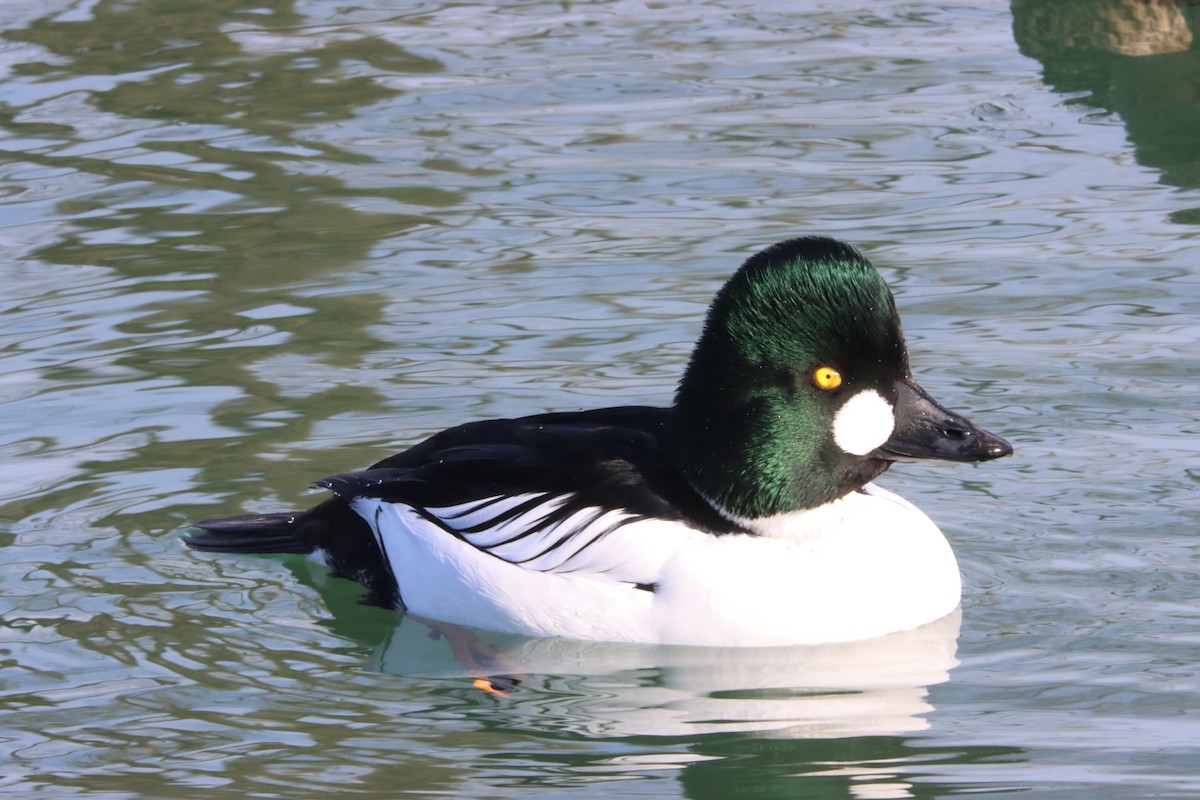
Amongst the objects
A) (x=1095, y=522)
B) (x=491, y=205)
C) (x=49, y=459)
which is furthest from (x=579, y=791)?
(x=491, y=205)

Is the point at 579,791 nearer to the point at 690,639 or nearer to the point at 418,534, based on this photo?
the point at 690,639

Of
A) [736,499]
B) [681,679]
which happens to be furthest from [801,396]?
[681,679]

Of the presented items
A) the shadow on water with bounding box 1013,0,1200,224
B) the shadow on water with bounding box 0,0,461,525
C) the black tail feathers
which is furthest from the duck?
the shadow on water with bounding box 1013,0,1200,224

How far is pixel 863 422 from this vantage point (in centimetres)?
553

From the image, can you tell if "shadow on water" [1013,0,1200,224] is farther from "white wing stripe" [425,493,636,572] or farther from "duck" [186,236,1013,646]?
"white wing stripe" [425,493,636,572]

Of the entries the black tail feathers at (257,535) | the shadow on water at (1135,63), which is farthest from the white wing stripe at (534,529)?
the shadow on water at (1135,63)

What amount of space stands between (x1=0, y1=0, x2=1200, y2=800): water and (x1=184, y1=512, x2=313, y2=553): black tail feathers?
94 mm

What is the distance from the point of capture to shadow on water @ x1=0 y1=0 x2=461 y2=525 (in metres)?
7.73

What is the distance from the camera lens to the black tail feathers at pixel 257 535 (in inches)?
250

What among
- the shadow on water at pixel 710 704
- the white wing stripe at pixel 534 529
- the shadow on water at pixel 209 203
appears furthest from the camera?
the shadow on water at pixel 209 203

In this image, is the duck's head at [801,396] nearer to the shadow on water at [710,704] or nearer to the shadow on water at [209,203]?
the shadow on water at [710,704]

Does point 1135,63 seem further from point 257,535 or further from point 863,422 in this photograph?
point 257,535

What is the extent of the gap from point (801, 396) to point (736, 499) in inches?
14.8

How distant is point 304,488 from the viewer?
689 cm
